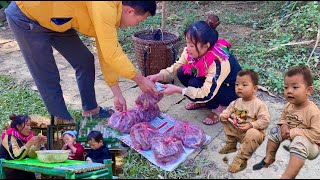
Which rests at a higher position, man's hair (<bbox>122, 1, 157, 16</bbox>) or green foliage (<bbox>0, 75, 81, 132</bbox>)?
man's hair (<bbox>122, 1, 157, 16</bbox>)

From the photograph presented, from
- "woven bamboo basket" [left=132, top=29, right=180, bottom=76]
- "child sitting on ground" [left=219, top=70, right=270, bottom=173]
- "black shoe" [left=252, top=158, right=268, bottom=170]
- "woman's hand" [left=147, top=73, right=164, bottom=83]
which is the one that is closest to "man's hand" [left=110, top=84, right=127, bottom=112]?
"woman's hand" [left=147, top=73, right=164, bottom=83]

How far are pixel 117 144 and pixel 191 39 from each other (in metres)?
1.09

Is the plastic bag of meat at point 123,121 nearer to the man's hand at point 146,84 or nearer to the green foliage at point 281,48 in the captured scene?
the man's hand at point 146,84

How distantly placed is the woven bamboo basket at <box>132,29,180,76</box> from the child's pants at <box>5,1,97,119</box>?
978mm

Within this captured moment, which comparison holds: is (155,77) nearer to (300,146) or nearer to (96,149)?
(96,149)

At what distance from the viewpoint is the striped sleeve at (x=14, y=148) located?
2990 mm

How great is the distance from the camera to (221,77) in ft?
11.9

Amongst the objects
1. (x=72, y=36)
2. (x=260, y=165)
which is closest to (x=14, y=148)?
(x=72, y=36)

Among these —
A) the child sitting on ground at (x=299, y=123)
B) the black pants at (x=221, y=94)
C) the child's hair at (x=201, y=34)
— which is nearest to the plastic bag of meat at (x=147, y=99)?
the black pants at (x=221, y=94)

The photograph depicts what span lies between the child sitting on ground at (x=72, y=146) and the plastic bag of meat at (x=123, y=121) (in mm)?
453

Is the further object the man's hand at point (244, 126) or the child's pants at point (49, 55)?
the child's pants at point (49, 55)

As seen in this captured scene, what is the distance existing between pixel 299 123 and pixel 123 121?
1.55 m

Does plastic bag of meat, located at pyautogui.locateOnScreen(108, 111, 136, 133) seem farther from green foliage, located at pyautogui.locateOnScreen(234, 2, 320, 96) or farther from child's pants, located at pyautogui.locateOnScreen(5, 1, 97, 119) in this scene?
green foliage, located at pyautogui.locateOnScreen(234, 2, 320, 96)

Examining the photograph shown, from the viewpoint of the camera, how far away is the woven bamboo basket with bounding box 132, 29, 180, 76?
4.56 m
